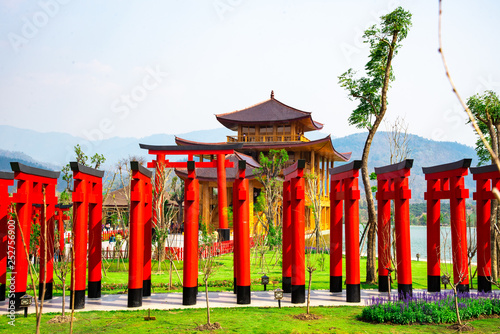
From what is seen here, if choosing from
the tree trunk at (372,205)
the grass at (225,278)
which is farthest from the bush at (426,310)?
Answer: the tree trunk at (372,205)

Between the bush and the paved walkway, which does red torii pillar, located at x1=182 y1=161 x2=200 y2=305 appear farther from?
the bush

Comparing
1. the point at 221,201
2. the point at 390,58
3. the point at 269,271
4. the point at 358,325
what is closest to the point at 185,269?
the point at 358,325

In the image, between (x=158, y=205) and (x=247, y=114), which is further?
(x=247, y=114)

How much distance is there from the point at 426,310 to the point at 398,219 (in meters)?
3.11

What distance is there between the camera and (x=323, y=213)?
4206 centimetres

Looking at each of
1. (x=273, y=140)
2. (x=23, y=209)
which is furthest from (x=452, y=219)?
(x=273, y=140)

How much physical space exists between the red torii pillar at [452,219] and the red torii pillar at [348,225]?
7.65 feet

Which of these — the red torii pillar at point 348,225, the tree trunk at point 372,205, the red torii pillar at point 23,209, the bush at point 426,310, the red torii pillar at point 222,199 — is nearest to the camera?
the bush at point 426,310

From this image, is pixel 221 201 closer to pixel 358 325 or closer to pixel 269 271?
pixel 269 271

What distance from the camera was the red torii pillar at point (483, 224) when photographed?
40.1ft

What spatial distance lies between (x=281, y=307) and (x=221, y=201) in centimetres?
1598

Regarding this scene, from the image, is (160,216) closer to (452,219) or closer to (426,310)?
(452,219)

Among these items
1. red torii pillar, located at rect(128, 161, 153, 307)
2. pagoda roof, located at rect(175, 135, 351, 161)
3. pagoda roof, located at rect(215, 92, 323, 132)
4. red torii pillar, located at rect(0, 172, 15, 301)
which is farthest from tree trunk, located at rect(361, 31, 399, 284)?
pagoda roof, located at rect(215, 92, 323, 132)

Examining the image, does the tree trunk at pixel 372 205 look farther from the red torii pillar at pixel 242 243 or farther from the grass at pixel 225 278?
the red torii pillar at pixel 242 243
